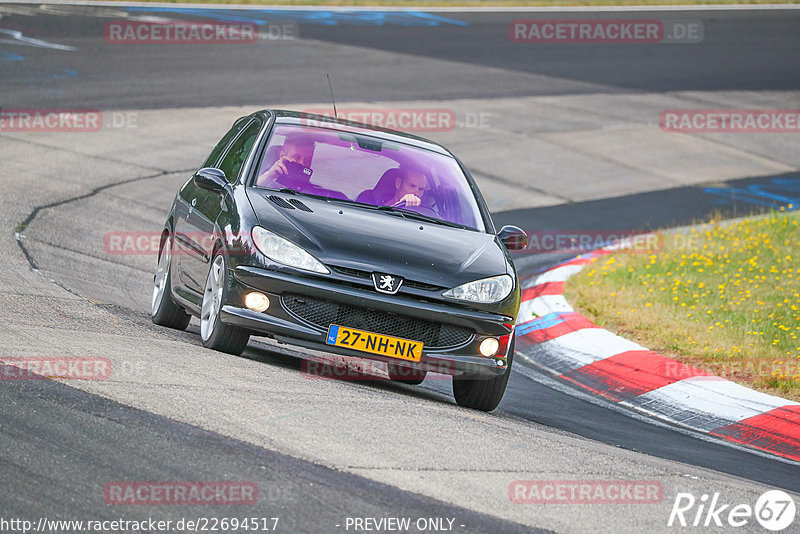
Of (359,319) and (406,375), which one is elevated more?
(359,319)

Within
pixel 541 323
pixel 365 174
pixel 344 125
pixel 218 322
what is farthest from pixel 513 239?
pixel 541 323

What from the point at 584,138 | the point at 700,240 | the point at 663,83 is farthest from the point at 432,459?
the point at 663,83

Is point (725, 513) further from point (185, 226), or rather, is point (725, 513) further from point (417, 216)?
point (185, 226)

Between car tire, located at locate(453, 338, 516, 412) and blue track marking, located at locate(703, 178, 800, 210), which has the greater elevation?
car tire, located at locate(453, 338, 516, 412)

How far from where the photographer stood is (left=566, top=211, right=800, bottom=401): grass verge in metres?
10.1

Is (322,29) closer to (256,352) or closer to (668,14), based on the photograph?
(668,14)

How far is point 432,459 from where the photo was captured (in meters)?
5.89

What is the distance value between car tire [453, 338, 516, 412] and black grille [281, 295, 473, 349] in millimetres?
635

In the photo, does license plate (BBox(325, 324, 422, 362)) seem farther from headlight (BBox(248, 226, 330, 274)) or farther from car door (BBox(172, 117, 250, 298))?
car door (BBox(172, 117, 250, 298))

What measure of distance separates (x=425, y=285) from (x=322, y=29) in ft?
71.6

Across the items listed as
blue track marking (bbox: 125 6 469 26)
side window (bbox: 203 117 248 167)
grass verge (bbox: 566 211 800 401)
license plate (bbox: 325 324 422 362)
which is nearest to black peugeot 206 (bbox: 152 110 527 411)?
license plate (bbox: 325 324 422 362)

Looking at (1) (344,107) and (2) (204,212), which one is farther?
(1) (344,107)

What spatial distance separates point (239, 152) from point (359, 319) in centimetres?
216

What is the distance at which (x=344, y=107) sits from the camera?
20.8 m
